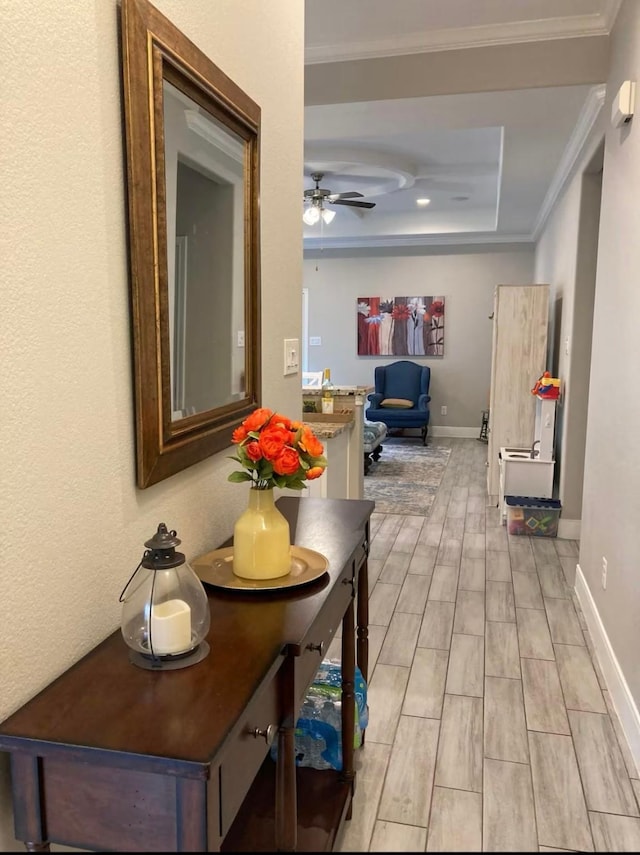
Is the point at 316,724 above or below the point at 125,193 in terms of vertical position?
below

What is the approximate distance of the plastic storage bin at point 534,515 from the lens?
441 centimetres

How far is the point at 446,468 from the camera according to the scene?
684 cm

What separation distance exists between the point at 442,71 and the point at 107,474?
317 centimetres

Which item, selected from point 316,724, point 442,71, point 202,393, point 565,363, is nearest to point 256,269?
point 202,393

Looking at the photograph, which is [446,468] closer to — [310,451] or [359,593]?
[359,593]

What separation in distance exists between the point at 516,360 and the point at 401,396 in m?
3.61

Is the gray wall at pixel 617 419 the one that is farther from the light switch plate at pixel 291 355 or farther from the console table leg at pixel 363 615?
the light switch plate at pixel 291 355

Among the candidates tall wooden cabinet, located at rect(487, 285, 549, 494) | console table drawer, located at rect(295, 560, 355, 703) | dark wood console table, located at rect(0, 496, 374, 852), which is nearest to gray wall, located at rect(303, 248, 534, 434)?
tall wooden cabinet, located at rect(487, 285, 549, 494)

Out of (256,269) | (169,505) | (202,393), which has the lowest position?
(169,505)

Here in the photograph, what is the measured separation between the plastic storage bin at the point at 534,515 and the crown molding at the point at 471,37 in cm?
274

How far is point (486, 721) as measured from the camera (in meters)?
2.29

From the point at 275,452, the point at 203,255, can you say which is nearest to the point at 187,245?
the point at 203,255

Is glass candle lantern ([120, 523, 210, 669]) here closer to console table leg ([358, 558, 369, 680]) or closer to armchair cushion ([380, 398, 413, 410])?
console table leg ([358, 558, 369, 680])

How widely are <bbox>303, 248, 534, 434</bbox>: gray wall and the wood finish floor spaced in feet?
16.8
